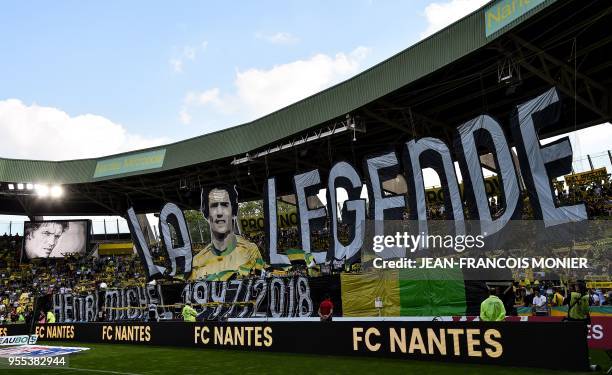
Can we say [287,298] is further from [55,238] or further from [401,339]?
[55,238]

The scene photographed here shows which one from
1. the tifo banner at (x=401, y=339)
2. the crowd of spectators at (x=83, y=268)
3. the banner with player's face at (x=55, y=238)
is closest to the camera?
the tifo banner at (x=401, y=339)

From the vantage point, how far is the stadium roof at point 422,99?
18375mm

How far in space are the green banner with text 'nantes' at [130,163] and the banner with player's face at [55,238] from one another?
13.9 metres

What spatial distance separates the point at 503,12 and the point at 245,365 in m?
14.1

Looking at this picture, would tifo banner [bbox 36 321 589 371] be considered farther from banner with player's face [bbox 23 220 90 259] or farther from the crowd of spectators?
banner with player's face [bbox 23 220 90 259]

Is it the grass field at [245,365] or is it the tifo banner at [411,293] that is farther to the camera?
the tifo banner at [411,293]

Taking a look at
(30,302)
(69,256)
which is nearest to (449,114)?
(30,302)

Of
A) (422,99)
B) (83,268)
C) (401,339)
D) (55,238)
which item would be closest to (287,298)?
(401,339)

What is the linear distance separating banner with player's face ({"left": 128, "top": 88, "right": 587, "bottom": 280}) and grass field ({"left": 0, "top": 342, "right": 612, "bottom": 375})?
→ 5.55m

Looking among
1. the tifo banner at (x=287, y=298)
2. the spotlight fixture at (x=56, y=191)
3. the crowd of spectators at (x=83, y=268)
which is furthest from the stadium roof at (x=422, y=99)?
the tifo banner at (x=287, y=298)

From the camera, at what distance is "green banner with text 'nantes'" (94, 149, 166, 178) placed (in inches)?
1368

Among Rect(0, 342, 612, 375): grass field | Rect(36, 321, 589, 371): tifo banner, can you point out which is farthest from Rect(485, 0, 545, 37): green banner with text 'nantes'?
Rect(36, 321, 589, 371): tifo banner

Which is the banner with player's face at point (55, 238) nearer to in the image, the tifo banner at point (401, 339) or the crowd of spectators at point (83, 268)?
the crowd of spectators at point (83, 268)

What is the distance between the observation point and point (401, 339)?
1220 centimetres
